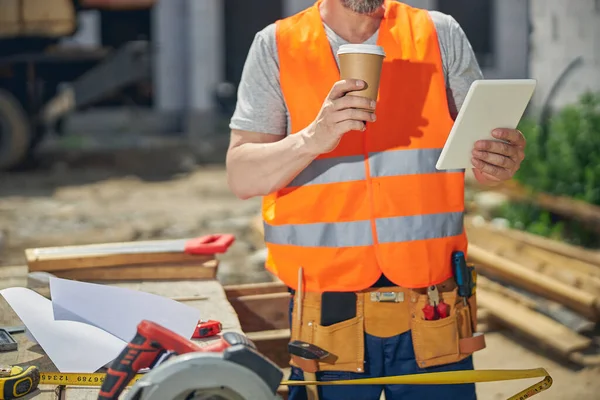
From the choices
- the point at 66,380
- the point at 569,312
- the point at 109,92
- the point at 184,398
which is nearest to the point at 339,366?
the point at 66,380

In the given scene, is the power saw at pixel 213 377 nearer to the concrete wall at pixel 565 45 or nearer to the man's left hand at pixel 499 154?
the man's left hand at pixel 499 154

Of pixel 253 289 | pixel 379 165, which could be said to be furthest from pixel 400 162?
pixel 253 289

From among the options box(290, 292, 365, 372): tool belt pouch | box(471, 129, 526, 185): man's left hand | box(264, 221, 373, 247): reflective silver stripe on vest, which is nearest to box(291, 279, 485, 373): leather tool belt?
box(290, 292, 365, 372): tool belt pouch

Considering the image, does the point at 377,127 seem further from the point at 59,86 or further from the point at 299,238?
the point at 59,86

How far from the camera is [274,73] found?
2.63m

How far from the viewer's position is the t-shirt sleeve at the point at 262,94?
2621 millimetres

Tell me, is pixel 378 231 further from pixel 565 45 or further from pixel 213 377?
pixel 565 45

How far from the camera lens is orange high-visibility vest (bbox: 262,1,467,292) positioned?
8.41ft

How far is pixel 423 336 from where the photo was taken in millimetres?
2582

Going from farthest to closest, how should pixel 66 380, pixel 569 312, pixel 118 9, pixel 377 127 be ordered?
pixel 118 9 < pixel 569 312 < pixel 377 127 < pixel 66 380

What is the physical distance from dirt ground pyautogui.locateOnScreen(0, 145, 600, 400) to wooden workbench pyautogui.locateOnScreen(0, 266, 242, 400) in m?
2.20

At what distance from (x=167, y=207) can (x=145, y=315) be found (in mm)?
7521

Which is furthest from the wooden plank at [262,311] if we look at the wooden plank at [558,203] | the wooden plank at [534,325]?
the wooden plank at [558,203]

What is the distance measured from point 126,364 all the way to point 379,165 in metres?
1.08
